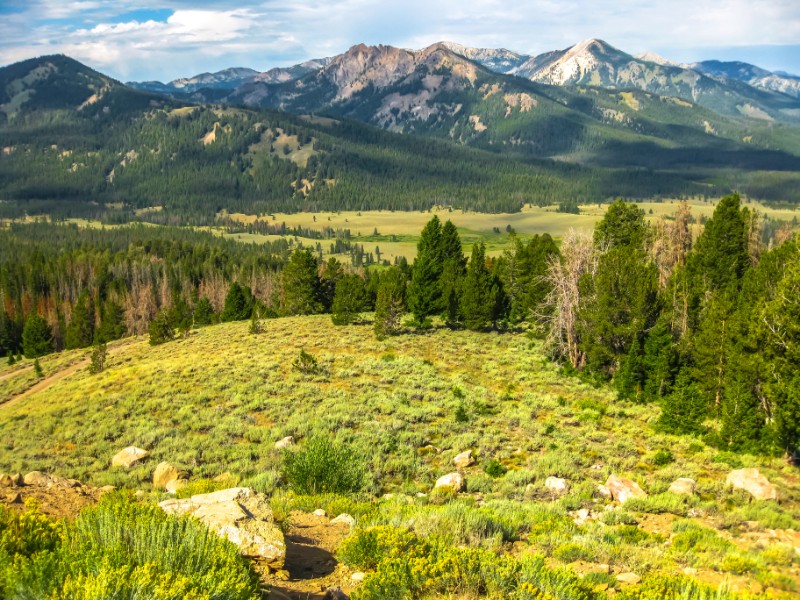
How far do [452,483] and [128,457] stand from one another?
43.8ft

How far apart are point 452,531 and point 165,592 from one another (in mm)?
6773

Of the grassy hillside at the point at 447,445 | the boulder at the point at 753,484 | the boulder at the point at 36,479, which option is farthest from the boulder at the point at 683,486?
the boulder at the point at 36,479

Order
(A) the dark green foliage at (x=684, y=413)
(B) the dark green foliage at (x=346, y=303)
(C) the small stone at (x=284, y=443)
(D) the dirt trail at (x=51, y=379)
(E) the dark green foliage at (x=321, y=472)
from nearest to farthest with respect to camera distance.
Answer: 1. (E) the dark green foliage at (x=321, y=472)
2. (C) the small stone at (x=284, y=443)
3. (A) the dark green foliage at (x=684, y=413)
4. (D) the dirt trail at (x=51, y=379)
5. (B) the dark green foliage at (x=346, y=303)

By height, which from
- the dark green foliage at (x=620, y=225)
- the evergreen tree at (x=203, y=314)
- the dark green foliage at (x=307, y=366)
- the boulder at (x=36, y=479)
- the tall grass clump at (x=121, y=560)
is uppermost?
the dark green foliage at (x=620, y=225)

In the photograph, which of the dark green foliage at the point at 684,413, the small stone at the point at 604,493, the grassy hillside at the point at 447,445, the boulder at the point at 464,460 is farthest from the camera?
the dark green foliage at the point at 684,413

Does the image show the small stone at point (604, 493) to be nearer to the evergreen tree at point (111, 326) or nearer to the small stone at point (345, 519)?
the small stone at point (345, 519)

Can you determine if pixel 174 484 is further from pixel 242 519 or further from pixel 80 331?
pixel 80 331

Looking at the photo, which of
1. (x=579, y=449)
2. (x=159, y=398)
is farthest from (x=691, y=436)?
(x=159, y=398)

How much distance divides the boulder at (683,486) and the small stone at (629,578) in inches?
337

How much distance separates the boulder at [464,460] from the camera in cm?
2205

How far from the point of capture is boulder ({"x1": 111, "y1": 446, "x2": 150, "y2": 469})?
69.1 feet

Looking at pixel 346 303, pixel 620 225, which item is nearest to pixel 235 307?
pixel 346 303

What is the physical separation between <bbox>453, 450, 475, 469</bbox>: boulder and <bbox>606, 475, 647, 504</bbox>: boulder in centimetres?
568

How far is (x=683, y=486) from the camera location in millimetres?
18047
